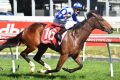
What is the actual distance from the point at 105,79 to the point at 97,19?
1453 millimetres

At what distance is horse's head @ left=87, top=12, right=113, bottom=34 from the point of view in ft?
32.2

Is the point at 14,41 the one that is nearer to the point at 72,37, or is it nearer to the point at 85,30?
the point at 72,37

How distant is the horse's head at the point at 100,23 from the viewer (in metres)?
9.82

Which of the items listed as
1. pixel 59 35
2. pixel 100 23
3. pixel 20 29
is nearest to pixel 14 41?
pixel 59 35

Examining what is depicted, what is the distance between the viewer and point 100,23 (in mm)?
9859

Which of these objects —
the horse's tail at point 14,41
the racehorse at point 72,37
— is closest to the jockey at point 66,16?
the racehorse at point 72,37

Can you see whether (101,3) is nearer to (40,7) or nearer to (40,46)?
(40,7)

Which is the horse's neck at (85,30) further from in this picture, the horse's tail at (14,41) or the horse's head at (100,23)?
the horse's tail at (14,41)

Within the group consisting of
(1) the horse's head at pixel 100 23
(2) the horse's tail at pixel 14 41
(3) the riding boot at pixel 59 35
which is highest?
(1) the horse's head at pixel 100 23

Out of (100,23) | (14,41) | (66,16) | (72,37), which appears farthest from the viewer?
(14,41)

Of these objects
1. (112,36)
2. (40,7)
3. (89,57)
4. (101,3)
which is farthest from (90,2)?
(112,36)

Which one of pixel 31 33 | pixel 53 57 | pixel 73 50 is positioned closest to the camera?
pixel 73 50

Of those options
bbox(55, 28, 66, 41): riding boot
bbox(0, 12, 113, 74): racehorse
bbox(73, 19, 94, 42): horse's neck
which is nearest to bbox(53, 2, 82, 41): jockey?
bbox(55, 28, 66, 41): riding boot

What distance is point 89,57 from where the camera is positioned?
59.4 ft
